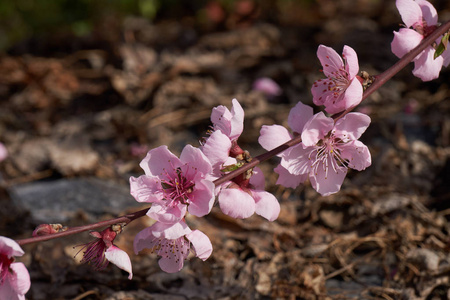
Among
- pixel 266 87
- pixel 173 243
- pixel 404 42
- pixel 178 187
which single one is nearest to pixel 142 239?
pixel 173 243

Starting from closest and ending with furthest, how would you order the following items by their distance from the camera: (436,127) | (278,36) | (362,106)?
(436,127) < (362,106) < (278,36)

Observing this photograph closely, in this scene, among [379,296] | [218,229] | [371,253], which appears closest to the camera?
[379,296]

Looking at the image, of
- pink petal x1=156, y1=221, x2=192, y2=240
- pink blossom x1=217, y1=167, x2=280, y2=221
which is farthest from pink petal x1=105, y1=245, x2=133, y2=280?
pink blossom x1=217, y1=167, x2=280, y2=221

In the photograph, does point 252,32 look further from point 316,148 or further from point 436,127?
point 316,148

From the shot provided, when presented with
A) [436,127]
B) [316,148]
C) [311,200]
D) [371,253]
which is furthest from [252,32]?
[316,148]

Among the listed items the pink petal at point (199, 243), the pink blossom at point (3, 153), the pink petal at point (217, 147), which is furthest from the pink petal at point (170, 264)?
the pink blossom at point (3, 153)

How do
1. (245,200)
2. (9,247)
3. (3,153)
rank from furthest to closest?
1. (3,153)
2. (245,200)
3. (9,247)

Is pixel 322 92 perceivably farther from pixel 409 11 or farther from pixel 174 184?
pixel 174 184

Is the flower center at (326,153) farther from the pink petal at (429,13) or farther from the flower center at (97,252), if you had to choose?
the flower center at (97,252)
